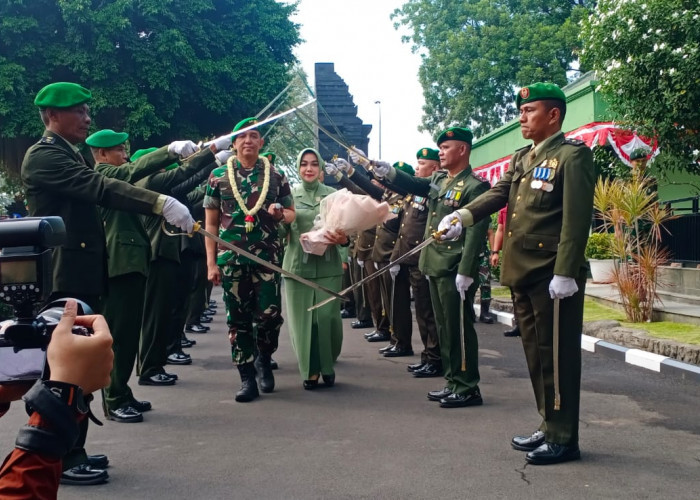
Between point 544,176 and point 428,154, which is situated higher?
point 428,154

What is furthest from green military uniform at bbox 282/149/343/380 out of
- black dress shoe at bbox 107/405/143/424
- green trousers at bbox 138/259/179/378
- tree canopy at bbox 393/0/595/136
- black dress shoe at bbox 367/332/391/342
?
tree canopy at bbox 393/0/595/136

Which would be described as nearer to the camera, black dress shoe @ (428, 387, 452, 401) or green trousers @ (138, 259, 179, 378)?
black dress shoe @ (428, 387, 452, 401)

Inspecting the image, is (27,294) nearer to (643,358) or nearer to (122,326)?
(122,326)

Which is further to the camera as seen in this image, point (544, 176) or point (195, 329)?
point (195, 329)

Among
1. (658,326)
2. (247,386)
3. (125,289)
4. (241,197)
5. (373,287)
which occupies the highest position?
(241,197)

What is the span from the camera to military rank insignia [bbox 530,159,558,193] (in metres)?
4.74

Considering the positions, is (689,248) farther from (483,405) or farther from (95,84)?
(95,84)

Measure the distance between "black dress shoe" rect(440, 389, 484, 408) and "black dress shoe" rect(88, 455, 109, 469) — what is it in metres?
2.52

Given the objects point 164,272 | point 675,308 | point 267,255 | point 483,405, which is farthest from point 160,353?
point 675,308

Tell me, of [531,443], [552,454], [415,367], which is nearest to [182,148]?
[531,443]

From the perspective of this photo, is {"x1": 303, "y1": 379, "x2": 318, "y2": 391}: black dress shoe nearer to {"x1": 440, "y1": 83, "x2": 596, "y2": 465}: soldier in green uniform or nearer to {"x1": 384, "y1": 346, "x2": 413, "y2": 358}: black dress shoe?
{"x1": 384, "y1": 346, "x2": 413, "y2": 358}: black dress shoe

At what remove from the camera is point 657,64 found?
11.7 metres

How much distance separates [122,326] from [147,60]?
68.9 ft

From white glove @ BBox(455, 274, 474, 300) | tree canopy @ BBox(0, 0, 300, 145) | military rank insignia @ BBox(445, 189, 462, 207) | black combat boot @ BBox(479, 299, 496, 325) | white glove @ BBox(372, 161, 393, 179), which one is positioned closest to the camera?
white glove @ BBox(455, 274, 474, 300)
